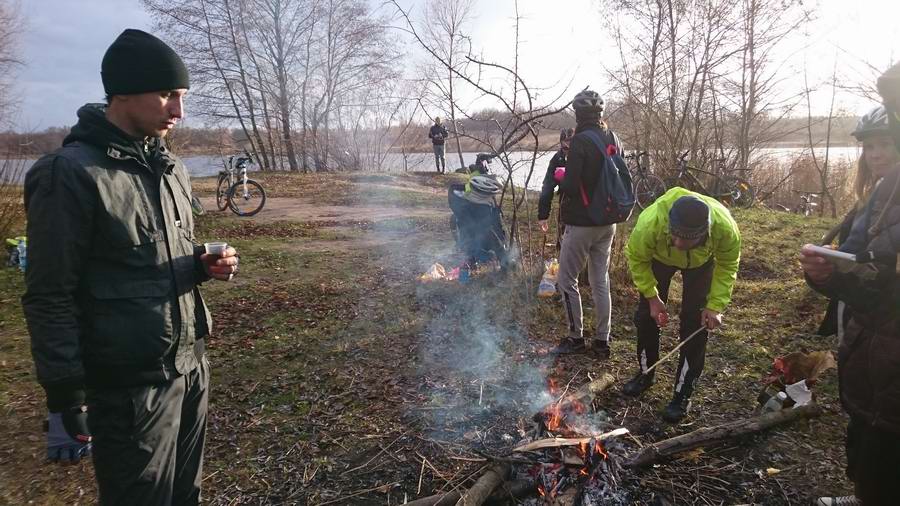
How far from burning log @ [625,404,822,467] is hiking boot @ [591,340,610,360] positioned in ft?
4.10

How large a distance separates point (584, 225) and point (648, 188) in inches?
350

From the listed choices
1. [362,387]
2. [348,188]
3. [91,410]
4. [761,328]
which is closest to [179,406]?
[91,410]

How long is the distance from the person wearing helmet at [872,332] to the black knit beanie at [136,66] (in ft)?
8.44

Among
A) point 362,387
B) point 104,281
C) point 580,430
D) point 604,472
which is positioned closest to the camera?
point 104,281

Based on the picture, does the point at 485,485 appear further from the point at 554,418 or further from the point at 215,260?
the point at 215,260

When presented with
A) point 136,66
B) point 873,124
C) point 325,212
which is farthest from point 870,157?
point 325,212

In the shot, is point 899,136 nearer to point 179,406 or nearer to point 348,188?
point 179,406

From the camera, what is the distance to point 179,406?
6.14 feet

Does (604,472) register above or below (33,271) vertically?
below

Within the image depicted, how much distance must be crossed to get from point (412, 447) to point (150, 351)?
1806 millimetres

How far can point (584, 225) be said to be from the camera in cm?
391

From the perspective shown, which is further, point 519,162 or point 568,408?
point 519,162

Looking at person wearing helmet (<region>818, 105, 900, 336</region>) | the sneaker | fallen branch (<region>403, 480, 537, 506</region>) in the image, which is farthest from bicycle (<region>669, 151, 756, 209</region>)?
fallen branch (<region>403, 480, 537, 506</region>)

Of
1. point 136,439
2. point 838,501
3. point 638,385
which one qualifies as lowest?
point 838,501
